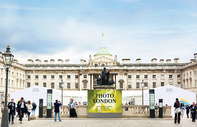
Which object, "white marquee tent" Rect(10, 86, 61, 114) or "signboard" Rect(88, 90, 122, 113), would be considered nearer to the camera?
"signboard" Rect(88, 90, 122, 113)

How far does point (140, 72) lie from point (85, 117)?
217ft

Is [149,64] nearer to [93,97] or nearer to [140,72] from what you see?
[140,72]

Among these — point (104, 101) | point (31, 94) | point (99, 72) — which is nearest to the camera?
point (104, 101)

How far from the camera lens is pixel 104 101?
84.9 feet

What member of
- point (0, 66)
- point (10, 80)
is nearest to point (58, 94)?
point (0, 66)

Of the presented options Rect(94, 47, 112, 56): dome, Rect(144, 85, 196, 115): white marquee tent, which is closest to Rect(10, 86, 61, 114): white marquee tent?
Rect(144, 85, 196, 115): white marquee tent

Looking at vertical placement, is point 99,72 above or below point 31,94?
above

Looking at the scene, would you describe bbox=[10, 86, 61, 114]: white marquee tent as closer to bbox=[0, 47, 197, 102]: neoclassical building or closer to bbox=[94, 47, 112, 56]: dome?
bbox=[0, 47, 197, 102]: neoclassical building

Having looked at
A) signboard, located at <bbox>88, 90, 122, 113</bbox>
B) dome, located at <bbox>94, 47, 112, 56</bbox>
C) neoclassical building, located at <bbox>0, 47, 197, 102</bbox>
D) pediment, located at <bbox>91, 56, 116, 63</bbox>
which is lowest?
signboard, located at <bbox>88, 90, 122, 113</bbox>

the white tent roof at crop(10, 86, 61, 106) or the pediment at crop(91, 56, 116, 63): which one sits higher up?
the pediment at crop(91, 56, 116, 63)

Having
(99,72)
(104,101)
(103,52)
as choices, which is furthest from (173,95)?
(103,52)

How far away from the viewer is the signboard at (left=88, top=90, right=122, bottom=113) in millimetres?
25828

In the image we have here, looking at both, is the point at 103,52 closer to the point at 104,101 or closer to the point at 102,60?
the point at 102,60

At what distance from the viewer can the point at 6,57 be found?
17375mm
